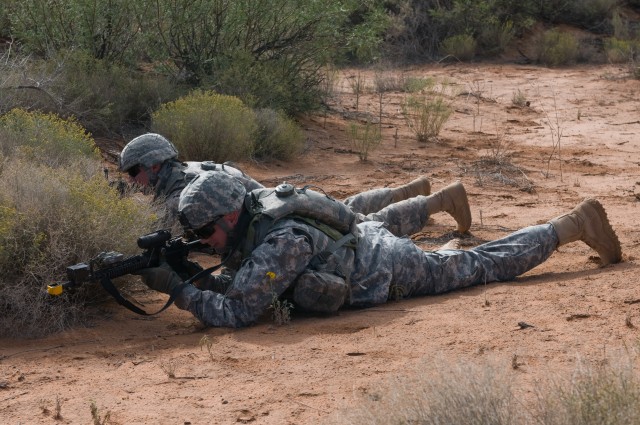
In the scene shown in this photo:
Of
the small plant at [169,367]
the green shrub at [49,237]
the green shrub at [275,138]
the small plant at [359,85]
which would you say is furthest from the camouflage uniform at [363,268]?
the small plant at [359,85]

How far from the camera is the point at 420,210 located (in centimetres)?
709

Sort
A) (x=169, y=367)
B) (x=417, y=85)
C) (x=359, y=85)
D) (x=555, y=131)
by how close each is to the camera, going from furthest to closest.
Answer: (x=359, y=85) → (x=417, y=85) → (x=555, y=131) → (x=169, y=367)

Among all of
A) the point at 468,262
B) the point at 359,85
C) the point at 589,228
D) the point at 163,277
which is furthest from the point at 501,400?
the point at 359,85

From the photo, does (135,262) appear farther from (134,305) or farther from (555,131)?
(555,131)

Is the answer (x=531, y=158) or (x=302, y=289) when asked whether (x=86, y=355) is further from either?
(x=531, y=158)

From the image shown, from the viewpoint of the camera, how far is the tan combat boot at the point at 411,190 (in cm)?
752

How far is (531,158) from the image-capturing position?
10852 millimetres

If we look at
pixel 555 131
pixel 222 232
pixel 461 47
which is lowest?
pixel 555 131

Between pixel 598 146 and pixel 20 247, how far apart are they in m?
7.51

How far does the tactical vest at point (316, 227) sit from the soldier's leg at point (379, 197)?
1598mm

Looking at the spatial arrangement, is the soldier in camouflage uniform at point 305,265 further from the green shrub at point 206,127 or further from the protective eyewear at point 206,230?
the green shrub at point 206,127

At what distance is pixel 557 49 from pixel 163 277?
13.6 metres

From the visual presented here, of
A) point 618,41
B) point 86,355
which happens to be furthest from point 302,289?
point 618,41

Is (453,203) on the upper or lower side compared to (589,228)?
lower
